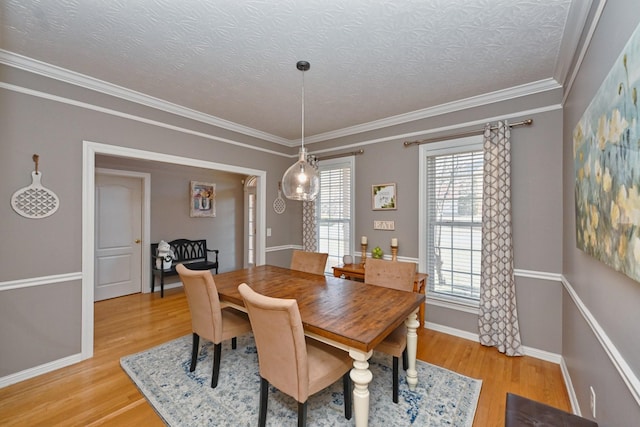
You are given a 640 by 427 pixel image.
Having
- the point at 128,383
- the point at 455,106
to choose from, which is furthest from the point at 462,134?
the point at 128,383

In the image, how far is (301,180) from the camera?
2170 mm

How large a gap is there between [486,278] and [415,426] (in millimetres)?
1595

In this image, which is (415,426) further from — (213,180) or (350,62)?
(213,180)

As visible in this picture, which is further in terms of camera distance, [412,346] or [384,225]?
[384,225]

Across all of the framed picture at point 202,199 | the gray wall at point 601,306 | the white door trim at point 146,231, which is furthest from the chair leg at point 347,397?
the framed picture at point 202,199

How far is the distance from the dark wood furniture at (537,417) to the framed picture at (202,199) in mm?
5180

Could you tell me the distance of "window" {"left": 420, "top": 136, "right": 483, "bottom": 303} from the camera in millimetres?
2893

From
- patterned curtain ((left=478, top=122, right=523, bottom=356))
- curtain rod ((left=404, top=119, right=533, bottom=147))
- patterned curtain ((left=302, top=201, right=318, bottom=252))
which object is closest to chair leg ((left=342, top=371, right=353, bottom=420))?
patterned curtain ((left=478, top=122, right=523, bottom=356))

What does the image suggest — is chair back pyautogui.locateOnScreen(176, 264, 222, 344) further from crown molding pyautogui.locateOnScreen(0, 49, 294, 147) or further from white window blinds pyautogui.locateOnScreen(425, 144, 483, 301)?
white window blinds pyautogui.locateOnScreen(425, 144, 483, 301)

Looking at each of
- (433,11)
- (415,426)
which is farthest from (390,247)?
(433,11)

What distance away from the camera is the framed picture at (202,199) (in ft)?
16.8

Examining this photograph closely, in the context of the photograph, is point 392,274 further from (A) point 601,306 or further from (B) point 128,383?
(B) point 128,383

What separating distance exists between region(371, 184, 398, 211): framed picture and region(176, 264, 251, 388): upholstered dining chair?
216cm

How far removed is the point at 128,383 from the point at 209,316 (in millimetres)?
899
